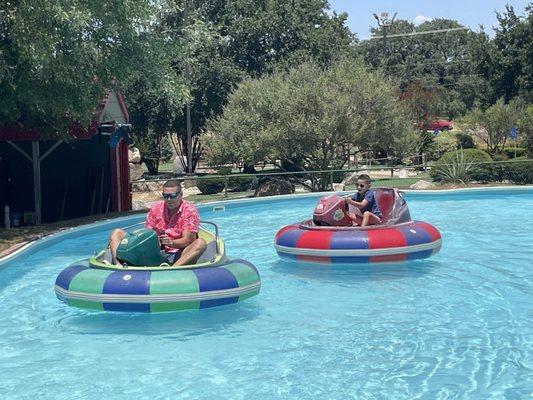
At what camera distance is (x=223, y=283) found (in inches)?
333

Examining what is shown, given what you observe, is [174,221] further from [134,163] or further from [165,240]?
[134,163]

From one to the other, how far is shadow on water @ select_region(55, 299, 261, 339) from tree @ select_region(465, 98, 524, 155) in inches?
1022

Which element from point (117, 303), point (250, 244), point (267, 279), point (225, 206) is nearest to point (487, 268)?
point (267, 279)

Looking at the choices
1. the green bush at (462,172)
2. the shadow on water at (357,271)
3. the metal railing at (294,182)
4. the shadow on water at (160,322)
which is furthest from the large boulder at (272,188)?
the shadow on water at (160,322)

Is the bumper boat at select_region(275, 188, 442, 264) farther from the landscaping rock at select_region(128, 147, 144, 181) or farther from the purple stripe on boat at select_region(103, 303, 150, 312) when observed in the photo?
the landscaping rock at select_region(128, 147, 144, 181)

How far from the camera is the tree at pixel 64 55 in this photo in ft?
42.7

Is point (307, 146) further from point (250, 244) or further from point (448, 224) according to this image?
point (250, 244)

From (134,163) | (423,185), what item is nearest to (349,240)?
(423,185)

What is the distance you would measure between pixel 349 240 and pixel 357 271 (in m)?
0.52

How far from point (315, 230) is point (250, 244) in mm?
3469

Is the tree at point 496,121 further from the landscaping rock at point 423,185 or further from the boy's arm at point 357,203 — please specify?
the boy's arm at point 357,203

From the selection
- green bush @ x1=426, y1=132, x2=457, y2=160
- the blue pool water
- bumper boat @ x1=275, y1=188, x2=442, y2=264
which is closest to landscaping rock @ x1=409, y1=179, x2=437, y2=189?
green bush @ x1=426, y1=132, x2=457, y2=160

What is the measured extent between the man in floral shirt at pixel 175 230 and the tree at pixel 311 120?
14.5m

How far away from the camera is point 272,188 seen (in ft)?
76.6
